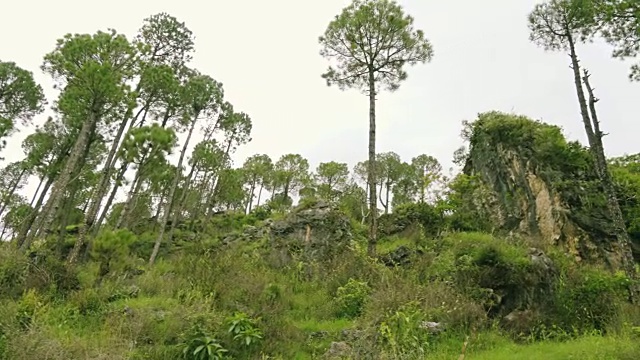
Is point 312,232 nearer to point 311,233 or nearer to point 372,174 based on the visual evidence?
point 311,233

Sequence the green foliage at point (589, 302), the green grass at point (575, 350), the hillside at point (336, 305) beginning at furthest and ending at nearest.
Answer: the green foliage at point (589, 302) < the hillside at point (336, 305) < the green grass at point (575, 350)

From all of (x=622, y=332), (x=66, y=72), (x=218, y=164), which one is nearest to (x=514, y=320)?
(x=622, y=332)

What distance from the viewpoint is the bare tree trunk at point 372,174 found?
14.3 meters

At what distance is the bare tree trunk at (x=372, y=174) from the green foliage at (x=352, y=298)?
3248 mm

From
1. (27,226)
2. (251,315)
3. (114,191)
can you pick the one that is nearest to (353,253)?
(251,315)

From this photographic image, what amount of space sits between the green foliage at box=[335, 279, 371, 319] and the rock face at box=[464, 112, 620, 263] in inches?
292

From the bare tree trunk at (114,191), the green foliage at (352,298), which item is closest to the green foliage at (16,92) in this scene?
the bare tree trunk at (114,191)

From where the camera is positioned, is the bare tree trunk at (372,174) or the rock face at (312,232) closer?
the bare tree trunk at (372,174)

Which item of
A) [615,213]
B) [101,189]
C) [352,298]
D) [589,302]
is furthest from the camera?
Result: [101,189]

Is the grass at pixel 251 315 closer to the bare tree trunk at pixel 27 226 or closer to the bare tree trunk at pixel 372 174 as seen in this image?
the bare tree trunk at pixel 372 174

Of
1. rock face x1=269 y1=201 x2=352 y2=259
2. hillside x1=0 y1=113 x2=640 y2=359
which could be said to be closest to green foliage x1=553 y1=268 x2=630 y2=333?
hillside x1=0 y1=113 x2=640 y2=359

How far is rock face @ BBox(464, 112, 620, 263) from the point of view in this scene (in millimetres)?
13773

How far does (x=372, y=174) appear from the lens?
1546 centimetres

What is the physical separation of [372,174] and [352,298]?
623 centimetres
